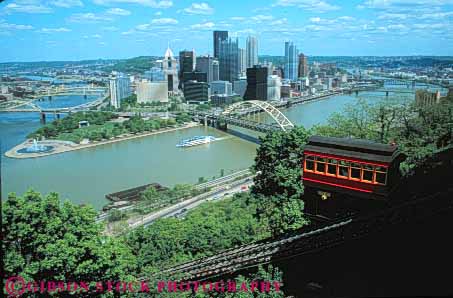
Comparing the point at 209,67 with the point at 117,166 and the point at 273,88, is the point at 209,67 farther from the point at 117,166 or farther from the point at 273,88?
the point at 117,166

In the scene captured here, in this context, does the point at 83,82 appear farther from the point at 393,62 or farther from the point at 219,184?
the point at 219,184

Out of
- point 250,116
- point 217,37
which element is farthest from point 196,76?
point 250,116

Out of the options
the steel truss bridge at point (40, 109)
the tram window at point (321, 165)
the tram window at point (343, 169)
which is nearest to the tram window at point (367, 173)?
the tram window at point (343, 169)

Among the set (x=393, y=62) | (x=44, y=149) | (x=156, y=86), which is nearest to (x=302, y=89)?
(x=393, y=62)

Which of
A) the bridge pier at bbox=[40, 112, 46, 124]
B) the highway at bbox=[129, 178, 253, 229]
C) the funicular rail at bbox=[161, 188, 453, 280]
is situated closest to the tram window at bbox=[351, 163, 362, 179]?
the funicular rail at bbox=[161, 188, 453, 280]

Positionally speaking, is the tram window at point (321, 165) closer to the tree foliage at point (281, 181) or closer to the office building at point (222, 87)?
the tree foliage at point (281, 181)

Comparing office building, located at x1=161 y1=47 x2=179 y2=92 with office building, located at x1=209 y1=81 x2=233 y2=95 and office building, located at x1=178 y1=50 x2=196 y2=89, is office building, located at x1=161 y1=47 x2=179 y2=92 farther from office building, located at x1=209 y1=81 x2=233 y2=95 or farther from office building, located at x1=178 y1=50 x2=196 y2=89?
office building, located at x1=209 y1=81 x2=233 y2=95
